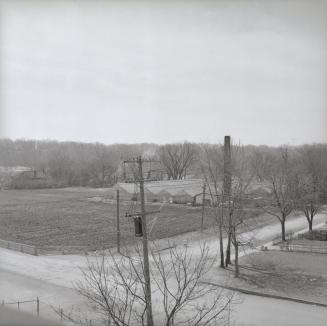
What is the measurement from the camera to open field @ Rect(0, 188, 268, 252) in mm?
25578

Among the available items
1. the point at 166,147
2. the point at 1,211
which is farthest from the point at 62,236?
the point at 166,147

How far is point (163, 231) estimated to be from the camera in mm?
28109

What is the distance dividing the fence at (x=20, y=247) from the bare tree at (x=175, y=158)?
2393 cm

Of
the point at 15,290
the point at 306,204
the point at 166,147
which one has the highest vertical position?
the point at 166,147

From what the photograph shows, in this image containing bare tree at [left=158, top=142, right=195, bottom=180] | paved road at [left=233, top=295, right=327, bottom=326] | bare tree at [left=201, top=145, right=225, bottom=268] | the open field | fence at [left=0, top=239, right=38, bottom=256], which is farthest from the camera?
bare tree at [left=158, top=142, right=195, bottom=180]

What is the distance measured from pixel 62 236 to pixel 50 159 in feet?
112

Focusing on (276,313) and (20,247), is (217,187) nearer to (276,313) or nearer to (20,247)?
(20,247)

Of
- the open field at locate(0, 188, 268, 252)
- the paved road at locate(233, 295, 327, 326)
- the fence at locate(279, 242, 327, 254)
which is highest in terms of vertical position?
the open field at locate(0, 188, 268, 252)

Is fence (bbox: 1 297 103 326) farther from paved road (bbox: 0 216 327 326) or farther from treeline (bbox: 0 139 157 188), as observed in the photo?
treeline (bbox: 0 139 157 188)

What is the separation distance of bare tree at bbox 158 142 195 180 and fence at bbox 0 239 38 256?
23.9 meters

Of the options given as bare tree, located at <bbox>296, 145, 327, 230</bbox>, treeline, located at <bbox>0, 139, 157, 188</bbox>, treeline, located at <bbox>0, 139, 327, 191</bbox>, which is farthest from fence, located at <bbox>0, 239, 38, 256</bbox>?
treeline, located at <bbox>0, 139, 157, 188</bbox>

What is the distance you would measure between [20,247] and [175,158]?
92.4 feet

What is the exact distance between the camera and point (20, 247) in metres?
23.0

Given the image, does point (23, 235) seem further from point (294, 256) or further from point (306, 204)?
point (306, 204)
